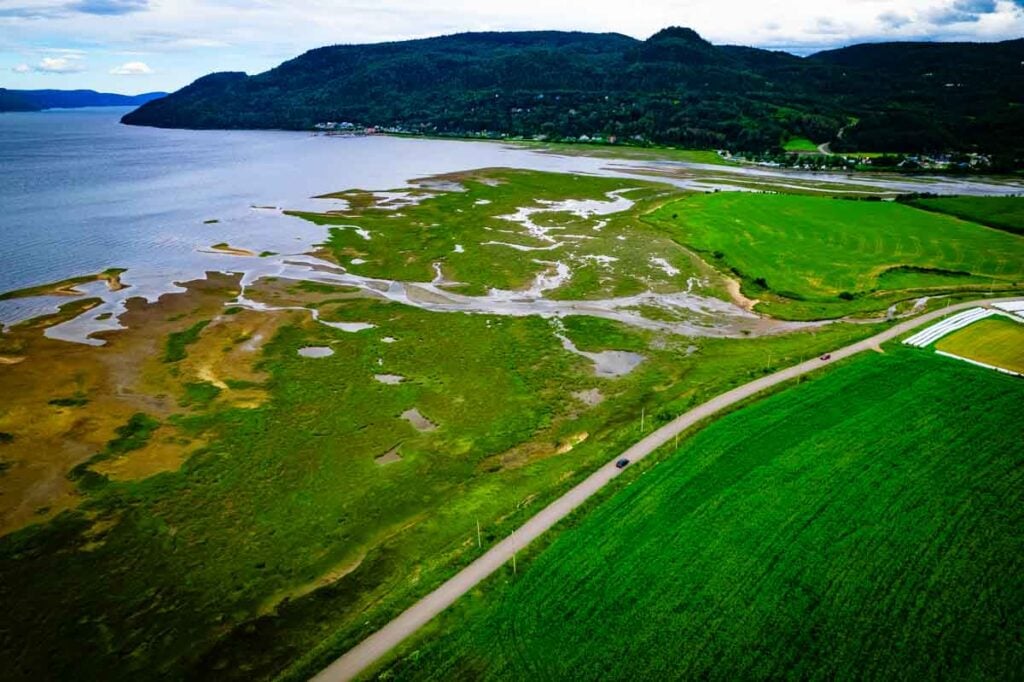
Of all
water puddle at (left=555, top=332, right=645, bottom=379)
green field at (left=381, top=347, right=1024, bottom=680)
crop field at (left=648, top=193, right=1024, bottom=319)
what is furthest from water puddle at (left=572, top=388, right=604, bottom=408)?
crop field at (left=648, top=193, right=1024, bottom=319)

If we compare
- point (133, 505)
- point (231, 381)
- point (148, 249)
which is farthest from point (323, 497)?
point (148, 249)

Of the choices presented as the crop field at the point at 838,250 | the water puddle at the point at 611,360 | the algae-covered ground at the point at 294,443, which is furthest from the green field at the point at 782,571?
the crop field at the point at 838,250

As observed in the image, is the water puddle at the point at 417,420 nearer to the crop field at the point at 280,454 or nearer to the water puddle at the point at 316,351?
the crop field at the point at 280,454

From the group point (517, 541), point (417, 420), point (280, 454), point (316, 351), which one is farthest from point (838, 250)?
point (280, 454)

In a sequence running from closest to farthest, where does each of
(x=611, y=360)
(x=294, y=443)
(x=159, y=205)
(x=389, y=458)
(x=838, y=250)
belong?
(x=389, y=458), (x=294, y=443), (x=611, y=360), (x=838, y=250), (x=159, y=205)

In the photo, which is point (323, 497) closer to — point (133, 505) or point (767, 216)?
point (133, 505)

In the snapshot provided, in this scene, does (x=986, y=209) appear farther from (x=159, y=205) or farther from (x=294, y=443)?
(x=159, y=205)
